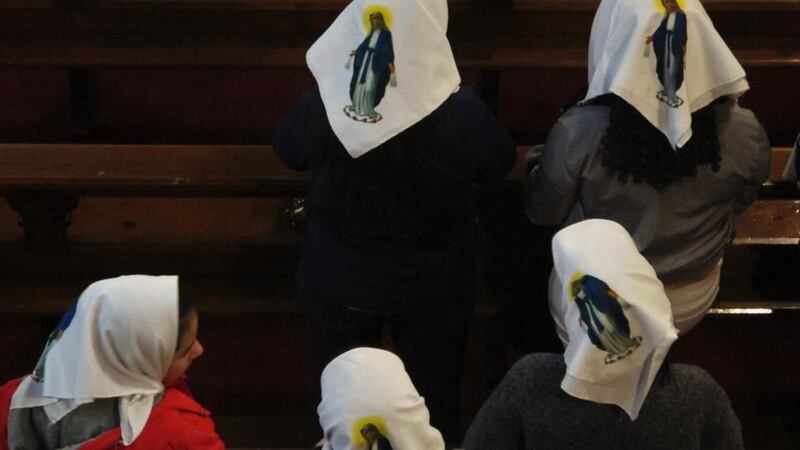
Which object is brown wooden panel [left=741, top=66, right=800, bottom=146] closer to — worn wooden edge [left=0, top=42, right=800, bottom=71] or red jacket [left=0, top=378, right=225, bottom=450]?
worn wooden edge [left=0, top=42, right=800, bottom=71]

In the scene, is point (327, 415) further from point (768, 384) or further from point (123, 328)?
point (768, 384)

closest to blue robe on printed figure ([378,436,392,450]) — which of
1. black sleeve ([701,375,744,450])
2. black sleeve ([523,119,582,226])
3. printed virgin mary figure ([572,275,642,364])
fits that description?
printed virgin mary figure ([572,275,642,364])

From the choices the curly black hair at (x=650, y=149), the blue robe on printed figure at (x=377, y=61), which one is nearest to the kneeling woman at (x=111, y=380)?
the blue robe on printed figure at (x=377, y=61)

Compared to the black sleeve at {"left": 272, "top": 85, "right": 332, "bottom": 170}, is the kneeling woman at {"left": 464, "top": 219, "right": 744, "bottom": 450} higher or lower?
lower

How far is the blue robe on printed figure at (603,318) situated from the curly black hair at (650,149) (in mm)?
612

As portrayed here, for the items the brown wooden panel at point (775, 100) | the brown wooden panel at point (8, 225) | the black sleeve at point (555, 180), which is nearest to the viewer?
the black sleeve at point (555, 180)

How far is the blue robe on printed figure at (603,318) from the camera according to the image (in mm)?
2264

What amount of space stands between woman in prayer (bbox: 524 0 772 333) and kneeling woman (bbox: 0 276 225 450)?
1.03 metres

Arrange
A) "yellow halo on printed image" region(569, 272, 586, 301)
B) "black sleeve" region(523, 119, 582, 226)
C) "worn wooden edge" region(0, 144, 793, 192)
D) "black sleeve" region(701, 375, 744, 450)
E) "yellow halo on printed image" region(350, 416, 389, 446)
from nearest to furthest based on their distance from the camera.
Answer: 1. "yellow halo on printed image" region(350, 416, 389, 446)
2. "yellow halo on printed image" region(569, 272, 586, 301)
3. "black sleeve" region(701, 375, 744, 450)
4. "black sleeve" region(523, 119, 582, 226)
5. "worn wooden edge" region(0, 144, 793, 192)

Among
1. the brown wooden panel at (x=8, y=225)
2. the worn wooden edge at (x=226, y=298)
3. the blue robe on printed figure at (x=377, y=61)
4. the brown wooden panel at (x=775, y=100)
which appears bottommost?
the worn wooden edge at (x=226, y=298)

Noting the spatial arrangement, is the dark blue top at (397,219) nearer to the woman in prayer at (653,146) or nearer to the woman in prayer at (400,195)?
the woman in prayer at (400,195)

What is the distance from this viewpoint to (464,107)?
9.07 feet

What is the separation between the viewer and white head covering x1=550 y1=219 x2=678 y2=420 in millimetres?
2266

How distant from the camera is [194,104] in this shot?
16.3 ft
